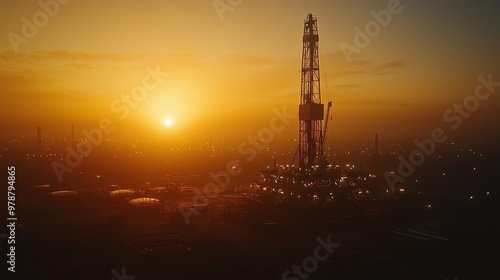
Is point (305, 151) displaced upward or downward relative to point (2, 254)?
upward

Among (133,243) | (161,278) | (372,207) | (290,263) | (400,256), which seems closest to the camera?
(161,278)

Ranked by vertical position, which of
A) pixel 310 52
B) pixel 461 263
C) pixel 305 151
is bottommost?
pixel 461 263

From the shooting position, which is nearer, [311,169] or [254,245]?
[254,245]

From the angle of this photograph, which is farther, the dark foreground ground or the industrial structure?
the industrial structure

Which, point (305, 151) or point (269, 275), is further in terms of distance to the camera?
point (305, 151)

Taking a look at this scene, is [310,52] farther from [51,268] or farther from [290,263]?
[51,268]

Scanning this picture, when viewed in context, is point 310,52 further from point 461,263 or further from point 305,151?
point 461,263

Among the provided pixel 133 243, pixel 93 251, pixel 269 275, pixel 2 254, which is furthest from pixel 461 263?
pixel 2 254

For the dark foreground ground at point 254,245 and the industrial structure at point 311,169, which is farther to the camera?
the industrial structure at point 311,169

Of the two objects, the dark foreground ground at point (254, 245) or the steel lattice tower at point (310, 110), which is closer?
the dark foreground ground at point (254, 245)

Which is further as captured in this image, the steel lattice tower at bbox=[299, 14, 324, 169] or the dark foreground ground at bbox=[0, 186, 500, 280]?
the steel lattice tower at bbox=[299, 14, 324, 169]

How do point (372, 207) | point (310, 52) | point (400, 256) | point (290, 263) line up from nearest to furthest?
1. point (290, 263)
2. point (400, 256)
3. point (372, 207)
4. point (310, 52)
